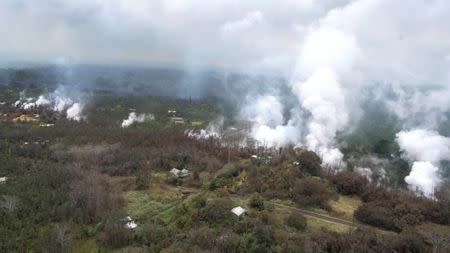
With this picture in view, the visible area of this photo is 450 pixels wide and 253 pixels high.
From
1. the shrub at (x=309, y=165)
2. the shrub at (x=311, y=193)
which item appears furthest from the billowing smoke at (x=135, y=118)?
the shrub at (x=311, y=193)

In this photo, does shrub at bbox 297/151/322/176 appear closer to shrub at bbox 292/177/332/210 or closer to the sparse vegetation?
the sparse vegetation

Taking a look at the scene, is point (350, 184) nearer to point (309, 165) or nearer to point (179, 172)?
→ point (309, 165)

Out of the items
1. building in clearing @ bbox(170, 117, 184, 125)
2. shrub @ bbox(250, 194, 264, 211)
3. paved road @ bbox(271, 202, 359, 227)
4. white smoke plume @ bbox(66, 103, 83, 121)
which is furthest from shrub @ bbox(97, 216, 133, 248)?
white smoke plume @ bbox(66, 103, 83, 121)

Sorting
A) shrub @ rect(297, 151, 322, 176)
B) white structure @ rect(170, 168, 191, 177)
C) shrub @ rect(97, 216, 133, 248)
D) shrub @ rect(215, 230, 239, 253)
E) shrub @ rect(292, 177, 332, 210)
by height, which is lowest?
shrub @ rect(97, 216, 133, 248)


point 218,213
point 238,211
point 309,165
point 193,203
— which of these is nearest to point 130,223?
point 193,203

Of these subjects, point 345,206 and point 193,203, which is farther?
point 345,206

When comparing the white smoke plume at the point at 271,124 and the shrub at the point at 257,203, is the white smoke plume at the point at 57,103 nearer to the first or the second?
the white smoke plume at the point at 271,124

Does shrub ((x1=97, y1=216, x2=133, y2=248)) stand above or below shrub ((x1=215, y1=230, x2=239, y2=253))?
below

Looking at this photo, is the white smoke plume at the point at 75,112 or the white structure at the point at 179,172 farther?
the white smoke plume at the point at 75,112
